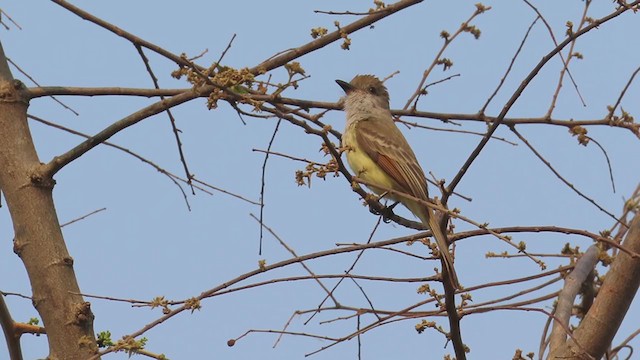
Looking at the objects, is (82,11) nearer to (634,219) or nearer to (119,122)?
(119,122)

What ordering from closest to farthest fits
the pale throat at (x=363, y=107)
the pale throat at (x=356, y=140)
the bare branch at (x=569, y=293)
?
the bare branch at (x=569, y=293) < the pale throat at (x=356, y=140) < the pale throat at (x=363, y=107)

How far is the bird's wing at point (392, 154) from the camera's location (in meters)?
6.45

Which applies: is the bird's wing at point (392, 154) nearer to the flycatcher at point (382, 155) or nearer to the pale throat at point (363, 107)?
the flycatcher at point (382, 155)

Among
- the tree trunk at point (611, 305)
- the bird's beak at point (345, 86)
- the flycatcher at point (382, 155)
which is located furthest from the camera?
the bird's beak at point (345, 86)

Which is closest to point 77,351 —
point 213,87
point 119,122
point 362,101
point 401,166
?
point 119,122

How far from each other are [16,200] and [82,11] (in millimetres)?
1120

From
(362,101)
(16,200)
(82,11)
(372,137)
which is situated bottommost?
(16,200)

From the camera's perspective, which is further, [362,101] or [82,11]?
[362,101]

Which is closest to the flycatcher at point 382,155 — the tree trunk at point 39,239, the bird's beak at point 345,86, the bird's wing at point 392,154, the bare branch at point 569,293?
the bird's wing at point 392,154

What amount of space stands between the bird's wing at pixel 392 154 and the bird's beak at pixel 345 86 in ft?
2.81

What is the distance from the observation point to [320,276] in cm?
410

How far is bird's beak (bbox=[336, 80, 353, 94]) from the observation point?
802 centimetres

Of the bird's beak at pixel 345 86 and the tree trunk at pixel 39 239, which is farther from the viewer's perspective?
the bird's beak at pixel 345 86

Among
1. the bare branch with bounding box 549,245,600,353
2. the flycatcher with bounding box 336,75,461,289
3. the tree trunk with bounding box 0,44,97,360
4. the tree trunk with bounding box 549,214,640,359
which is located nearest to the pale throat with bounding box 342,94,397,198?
the flycatcher with bounding box 336,75,461,289
